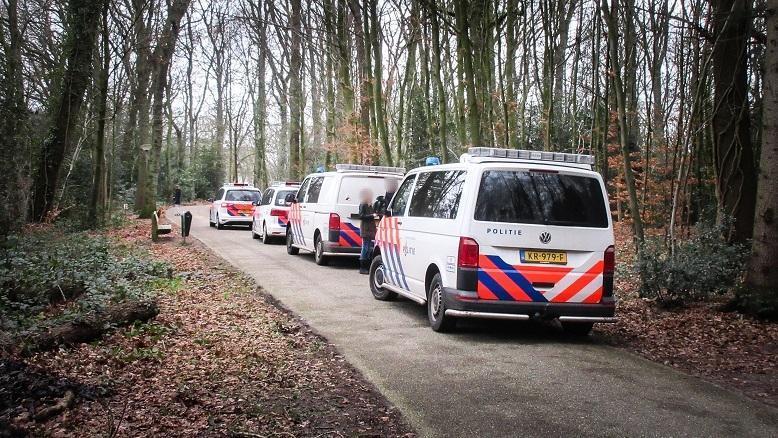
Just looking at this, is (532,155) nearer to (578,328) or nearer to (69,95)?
(578,328)

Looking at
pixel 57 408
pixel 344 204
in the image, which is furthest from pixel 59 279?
pixel 344 204

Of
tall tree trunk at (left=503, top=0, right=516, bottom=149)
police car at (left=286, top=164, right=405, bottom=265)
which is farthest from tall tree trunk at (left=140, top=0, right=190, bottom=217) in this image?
police car at (left=286, top=164, right=405, bottom=265)

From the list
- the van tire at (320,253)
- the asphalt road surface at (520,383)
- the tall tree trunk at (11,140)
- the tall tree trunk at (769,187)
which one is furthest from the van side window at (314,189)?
the tall tree trunk at (769,187)

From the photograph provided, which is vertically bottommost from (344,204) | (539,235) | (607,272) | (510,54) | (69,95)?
(607,272)

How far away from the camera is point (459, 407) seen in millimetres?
5141

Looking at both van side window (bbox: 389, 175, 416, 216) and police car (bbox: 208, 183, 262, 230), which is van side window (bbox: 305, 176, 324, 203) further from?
police car (bbox: 208, 183, 262, 230)

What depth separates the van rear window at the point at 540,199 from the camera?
744cm

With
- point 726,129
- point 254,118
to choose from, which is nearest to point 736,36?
point 726,129

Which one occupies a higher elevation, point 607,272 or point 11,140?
point 11,140

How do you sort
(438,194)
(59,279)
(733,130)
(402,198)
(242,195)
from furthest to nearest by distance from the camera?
(242,195), (733,130), (402,198), (59,279), (438,194)

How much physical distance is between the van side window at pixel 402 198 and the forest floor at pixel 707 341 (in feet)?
10.4

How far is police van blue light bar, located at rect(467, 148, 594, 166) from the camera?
789 centimetres

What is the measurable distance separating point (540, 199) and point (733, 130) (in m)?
5.36

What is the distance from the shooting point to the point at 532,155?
26.2ft
